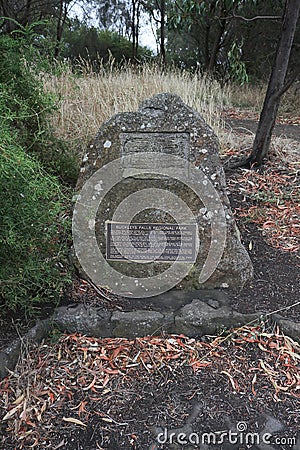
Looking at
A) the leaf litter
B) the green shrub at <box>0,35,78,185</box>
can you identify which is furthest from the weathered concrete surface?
the green shrub at <box>0,35,78,185</box>

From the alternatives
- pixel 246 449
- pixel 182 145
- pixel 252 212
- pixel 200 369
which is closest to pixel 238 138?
pixel 252 212

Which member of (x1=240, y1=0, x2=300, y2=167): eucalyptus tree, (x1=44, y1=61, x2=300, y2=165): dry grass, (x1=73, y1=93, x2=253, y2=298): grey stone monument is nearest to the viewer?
(x1=73, y1=93, x2=253, y2=298): grey stone monument

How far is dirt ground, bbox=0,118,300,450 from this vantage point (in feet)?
5.23

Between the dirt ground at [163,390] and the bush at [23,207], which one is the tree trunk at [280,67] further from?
the bush at [23,207]

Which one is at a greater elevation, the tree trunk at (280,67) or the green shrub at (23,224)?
the tree trunk at (280,67)

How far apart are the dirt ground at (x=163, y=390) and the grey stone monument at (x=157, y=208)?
0.19 m

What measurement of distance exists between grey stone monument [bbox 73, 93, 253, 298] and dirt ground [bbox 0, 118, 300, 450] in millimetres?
185

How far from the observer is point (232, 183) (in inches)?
138

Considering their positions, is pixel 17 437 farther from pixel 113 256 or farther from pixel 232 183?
pixel 232 183

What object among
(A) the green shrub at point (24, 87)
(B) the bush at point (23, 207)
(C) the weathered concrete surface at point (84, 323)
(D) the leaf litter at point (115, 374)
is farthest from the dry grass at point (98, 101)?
(D) the leaf litter at point (115, 374)

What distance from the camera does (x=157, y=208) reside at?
7.55 feet

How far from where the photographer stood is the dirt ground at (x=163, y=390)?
1593 mm

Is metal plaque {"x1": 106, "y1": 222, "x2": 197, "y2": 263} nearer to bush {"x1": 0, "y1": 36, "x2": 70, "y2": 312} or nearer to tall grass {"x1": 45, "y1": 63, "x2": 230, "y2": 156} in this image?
bush {"x1": 0, "y1": 36, "x2": 70, "y2": 312}

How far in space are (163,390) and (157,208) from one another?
96 cm
